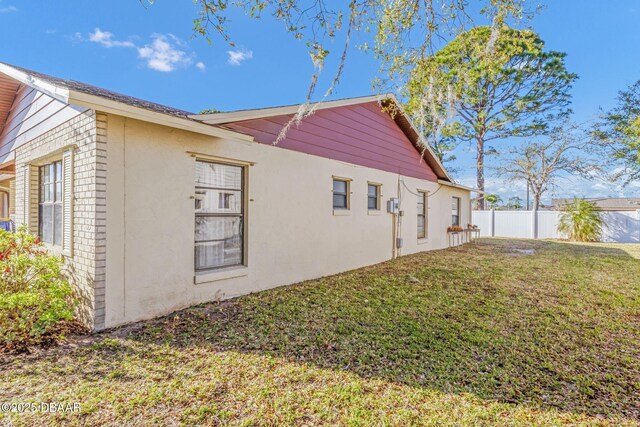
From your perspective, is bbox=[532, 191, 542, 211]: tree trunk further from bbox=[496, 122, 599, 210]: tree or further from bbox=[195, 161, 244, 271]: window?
bbox=[195, 161, 244, 271]: window

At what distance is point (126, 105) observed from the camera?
363 cm

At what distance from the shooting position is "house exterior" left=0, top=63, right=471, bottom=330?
3801 mm

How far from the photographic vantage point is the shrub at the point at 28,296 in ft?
11.2

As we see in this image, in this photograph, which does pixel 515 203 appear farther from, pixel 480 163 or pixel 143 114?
pixel 143 114

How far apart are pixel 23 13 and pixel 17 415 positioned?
748cm

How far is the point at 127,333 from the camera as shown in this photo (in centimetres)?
368

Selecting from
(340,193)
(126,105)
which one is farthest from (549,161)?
(126,105)

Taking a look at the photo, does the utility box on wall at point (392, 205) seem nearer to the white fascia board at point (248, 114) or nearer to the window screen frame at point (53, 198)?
the white fascia board at point (248, 114)

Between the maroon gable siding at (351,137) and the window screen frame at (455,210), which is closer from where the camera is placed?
the maroon gable siding at (351,137)

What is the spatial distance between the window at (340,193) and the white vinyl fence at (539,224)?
47.8 feet

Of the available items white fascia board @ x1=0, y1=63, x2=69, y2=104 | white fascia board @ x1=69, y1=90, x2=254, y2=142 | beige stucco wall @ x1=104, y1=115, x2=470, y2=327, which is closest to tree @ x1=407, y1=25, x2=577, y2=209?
beige stucco wall @ x1=104, y1=115, x2=470, y2=327

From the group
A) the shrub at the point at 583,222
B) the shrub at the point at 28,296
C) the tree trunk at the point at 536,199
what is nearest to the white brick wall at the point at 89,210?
the shrub at the point at 28,296

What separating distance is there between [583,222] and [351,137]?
14810 mm

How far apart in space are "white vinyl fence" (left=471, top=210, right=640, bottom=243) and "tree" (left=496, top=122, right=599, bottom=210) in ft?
14.7
